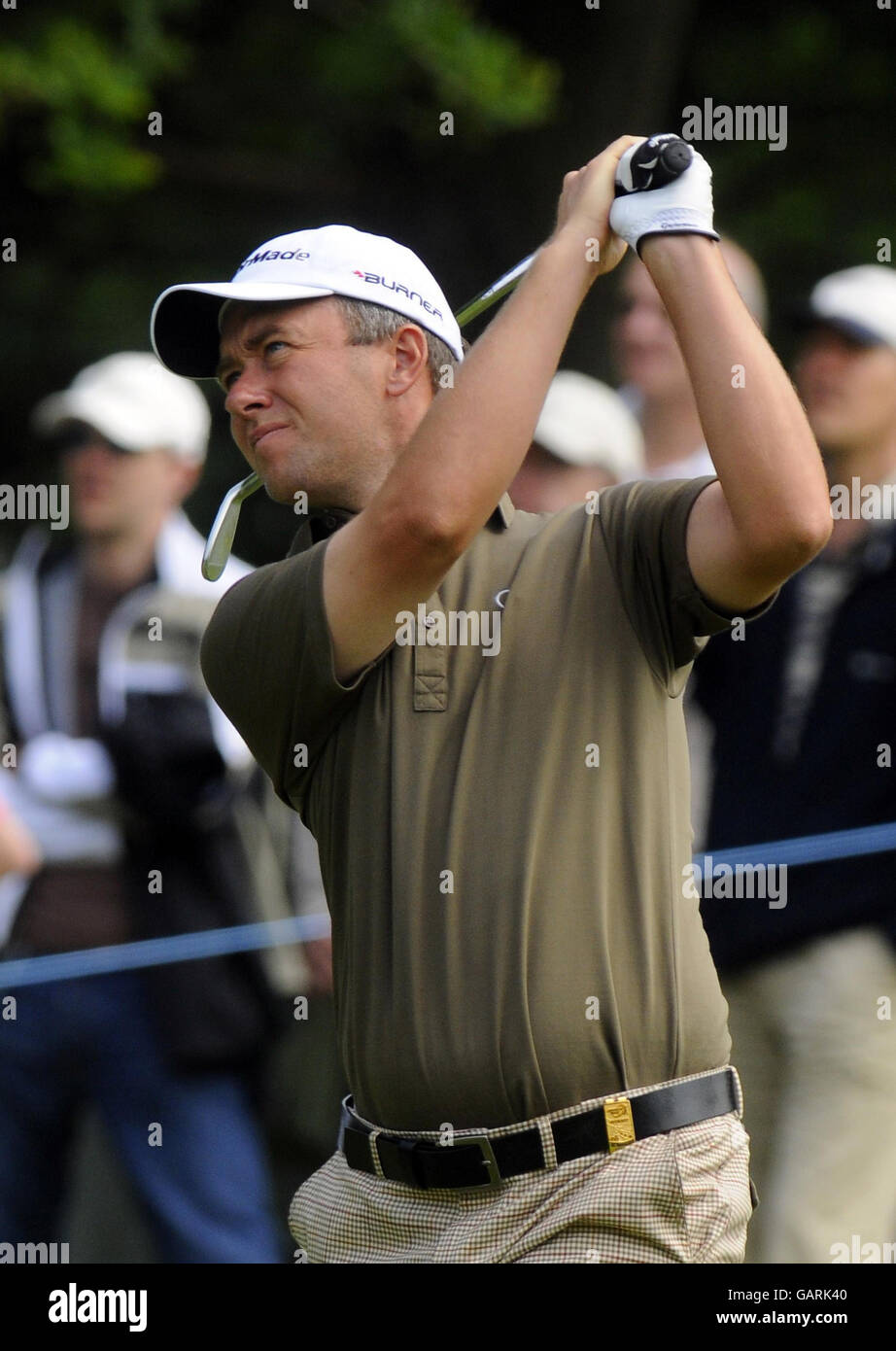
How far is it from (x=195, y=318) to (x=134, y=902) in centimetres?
198

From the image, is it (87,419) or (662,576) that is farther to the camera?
(87,419)

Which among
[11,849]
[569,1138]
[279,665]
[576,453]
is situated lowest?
[569,1138]

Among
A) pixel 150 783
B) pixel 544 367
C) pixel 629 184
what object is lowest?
pixel 150 783

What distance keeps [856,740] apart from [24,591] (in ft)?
6.51

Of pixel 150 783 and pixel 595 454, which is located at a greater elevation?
pixel 595 454

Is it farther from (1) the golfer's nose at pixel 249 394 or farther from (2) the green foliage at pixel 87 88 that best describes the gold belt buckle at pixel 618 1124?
(2) the green foliage at pixel 87 88

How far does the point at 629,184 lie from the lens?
8.55 ft

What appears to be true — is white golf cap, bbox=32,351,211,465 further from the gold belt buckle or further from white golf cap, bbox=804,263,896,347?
the gold belt buckle

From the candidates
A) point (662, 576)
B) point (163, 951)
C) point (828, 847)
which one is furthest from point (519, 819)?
point (163, 951)

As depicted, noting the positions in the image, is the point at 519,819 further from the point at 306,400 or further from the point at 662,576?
the point at 306,400

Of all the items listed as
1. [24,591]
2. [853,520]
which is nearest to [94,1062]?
[24,591]

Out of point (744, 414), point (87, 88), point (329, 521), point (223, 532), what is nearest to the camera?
point (744, 414)

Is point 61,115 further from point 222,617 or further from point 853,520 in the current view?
point 222,617

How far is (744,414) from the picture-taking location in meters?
2.48
